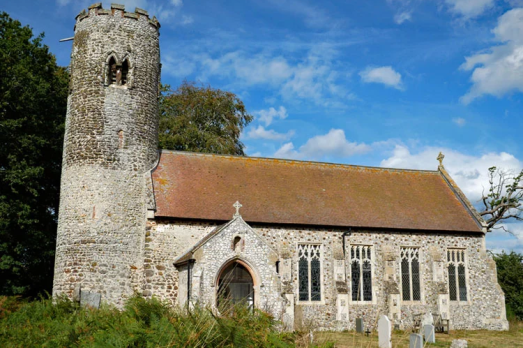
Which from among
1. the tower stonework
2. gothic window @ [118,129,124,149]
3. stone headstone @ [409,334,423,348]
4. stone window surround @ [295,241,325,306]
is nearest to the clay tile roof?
stone window surround @ [295,241,325,306]

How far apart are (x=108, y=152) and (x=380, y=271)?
1234 centimetres

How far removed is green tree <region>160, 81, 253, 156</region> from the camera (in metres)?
34.9

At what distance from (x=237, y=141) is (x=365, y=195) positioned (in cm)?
1500

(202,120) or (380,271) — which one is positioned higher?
(202,120)

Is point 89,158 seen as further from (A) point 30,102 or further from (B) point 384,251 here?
(B) point 384,251

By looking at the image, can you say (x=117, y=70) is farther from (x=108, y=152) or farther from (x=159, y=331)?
(x=159, y=331)

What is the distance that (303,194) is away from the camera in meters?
23.1

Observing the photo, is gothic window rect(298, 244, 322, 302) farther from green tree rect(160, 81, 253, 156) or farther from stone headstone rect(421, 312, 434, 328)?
green tree rect(160, 81, 253, 156)

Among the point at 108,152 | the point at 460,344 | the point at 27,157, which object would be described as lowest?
the point at 460,344

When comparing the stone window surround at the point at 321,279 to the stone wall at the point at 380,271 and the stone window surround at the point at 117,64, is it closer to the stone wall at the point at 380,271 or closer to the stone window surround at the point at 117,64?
the stone wall at the point at 380,271

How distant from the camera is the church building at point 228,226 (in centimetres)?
1875

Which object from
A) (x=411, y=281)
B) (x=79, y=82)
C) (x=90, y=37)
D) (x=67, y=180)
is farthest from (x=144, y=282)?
(x=411, y=281)

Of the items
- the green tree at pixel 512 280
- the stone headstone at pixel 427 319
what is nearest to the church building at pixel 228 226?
the stone headstone at pixel 427 319

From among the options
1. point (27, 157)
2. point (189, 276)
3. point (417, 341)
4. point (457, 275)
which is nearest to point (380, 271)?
point (457, 275)
